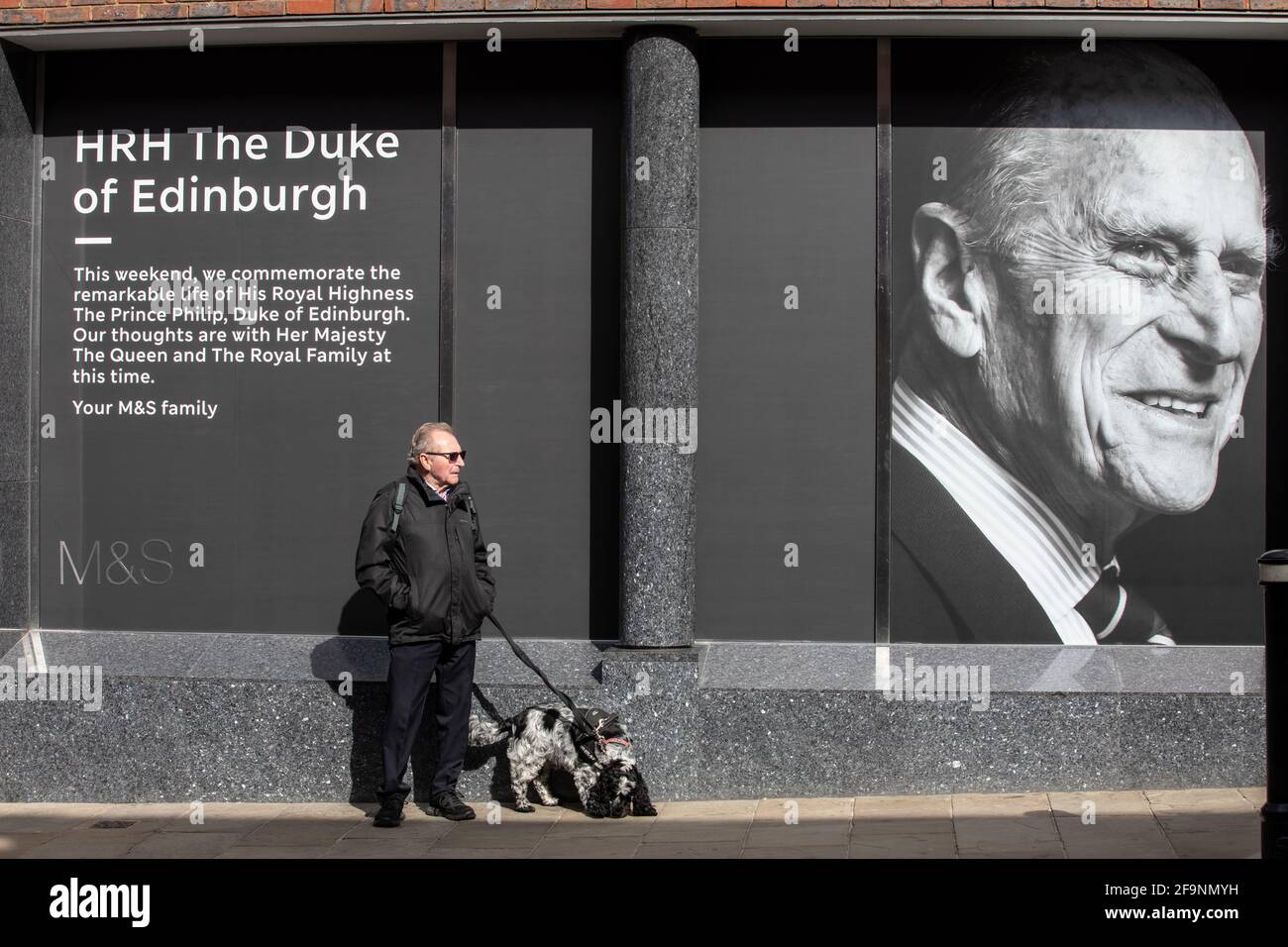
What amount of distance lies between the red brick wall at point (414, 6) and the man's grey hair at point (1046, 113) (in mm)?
403

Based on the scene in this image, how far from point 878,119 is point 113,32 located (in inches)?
156

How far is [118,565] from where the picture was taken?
855 cm

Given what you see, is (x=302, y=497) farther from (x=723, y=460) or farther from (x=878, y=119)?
(x=878, y=119)

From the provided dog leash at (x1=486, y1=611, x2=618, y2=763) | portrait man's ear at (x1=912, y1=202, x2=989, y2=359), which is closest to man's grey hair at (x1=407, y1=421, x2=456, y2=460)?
dog leash at (x1=486, y1=611, x2=618, y2=763)

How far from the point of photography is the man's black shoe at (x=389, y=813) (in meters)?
7.37

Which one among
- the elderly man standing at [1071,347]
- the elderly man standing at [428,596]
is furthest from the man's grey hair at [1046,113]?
the elderly man standing at [428,596]

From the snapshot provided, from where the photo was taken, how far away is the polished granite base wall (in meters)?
7.62

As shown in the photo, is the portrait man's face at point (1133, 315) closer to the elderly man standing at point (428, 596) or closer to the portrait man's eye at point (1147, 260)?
the portrait man's eye at point (1147, 260)

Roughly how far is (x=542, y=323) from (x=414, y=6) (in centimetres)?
171

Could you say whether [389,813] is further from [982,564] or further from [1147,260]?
[1147,260]

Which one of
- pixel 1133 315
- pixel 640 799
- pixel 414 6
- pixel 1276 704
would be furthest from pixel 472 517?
pixel 1276 704

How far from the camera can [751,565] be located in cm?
826

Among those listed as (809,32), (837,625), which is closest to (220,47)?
(809,32)

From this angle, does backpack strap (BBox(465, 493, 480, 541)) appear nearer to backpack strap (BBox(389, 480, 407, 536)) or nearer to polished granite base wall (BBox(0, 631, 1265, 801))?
backpack strap (BBox(389, 480, 407, 536))
